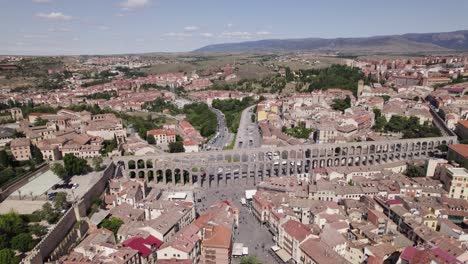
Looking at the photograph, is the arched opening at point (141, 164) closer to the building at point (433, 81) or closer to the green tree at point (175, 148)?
the green tree at point (175, 148)

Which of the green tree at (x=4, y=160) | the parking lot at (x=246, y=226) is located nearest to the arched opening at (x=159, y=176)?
the parking lot at (x=246, y=226)

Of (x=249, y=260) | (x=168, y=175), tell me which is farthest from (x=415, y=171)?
(x=168, y=175)

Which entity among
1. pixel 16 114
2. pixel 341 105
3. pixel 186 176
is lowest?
pixel 186 176

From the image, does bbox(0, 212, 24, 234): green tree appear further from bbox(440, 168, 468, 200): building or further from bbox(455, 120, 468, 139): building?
bbox(455, 120, 468, 139): building

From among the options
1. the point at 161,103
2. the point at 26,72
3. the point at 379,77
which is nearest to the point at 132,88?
the point at 161,103

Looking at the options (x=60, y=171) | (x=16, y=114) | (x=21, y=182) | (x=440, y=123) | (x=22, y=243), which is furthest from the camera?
(x=16, y=114)

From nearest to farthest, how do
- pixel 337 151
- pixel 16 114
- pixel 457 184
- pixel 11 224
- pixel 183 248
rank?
pixel 183 248 < pixel 11 224 < pixel 457 184 < pixel 337 151 < pixel 16 114

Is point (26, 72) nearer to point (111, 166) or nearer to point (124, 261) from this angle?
point (111, 166)

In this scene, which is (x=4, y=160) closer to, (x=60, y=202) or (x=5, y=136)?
(x=5, y=136)
